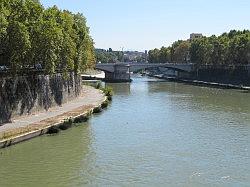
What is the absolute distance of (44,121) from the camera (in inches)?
1334

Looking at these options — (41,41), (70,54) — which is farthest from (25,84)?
(70,54)

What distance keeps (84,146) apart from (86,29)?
98.3ft

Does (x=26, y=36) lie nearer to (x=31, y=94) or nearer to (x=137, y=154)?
(x=31, y=94)

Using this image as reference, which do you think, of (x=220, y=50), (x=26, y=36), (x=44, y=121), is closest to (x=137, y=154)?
(x=44, y=121)

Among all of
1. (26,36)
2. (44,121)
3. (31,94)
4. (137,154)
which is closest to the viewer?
(137,154)

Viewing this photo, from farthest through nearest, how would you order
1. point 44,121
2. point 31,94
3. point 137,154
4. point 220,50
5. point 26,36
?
point 220,50, point 31,94, point 44,121, point 26,36, point 137,154

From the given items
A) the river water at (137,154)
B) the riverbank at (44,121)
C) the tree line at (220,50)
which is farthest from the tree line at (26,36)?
the tree line at (220,50)

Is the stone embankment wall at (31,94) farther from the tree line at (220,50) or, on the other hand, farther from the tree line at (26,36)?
the tree line at (220,50)

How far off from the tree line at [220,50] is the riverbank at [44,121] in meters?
44.2

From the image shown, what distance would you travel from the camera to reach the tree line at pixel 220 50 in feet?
285

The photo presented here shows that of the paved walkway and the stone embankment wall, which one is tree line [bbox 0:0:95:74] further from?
the paved walkway

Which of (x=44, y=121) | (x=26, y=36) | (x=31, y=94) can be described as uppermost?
(x=26, y=36)

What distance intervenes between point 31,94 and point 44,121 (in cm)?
483

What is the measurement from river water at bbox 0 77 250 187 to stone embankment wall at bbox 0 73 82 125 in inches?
155
